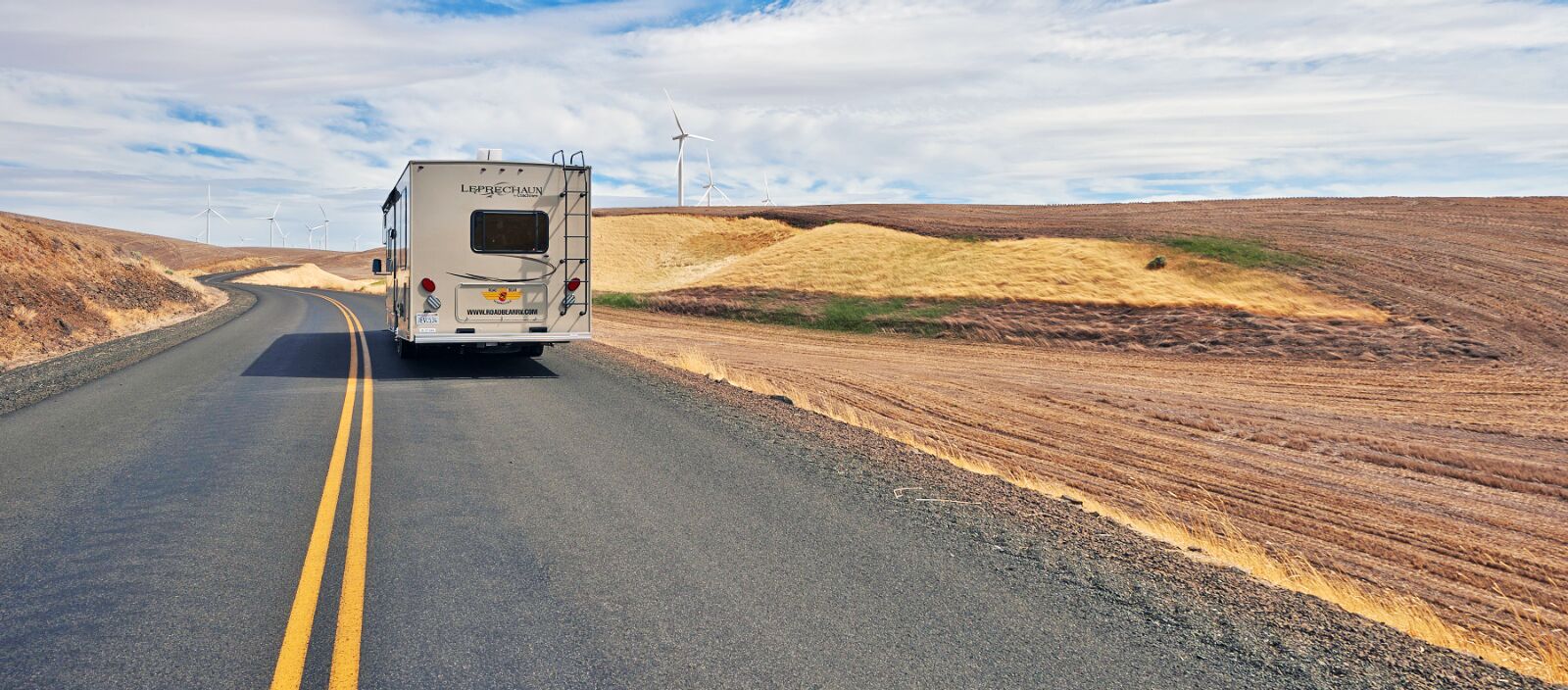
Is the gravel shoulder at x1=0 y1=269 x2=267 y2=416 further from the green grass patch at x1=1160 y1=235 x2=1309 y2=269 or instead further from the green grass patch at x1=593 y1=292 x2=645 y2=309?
the green grass patch at x1=1160 y1=235 x2=1309 y2=269

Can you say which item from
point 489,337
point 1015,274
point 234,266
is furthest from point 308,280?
point 489,337

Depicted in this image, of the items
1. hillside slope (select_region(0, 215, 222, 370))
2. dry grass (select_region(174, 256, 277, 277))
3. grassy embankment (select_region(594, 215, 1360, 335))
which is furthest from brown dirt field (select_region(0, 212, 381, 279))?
grassy embankment (select_region(594, 215, 1360, 335))

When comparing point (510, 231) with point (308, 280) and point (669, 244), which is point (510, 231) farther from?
point (308, 280)

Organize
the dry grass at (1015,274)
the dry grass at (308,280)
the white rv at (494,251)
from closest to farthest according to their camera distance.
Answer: the white rv at (494,251) → the dry grass at (1015,274) → the dry grass at (308,280)

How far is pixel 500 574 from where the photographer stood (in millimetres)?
5547

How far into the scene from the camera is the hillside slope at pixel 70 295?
22766 mm

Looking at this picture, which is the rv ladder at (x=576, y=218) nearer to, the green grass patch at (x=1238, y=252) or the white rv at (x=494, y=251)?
the white rv at (x=494, y=251)

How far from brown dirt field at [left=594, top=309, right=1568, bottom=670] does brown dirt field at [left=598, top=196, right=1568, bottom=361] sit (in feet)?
15.6

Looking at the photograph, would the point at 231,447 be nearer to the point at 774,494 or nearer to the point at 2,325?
the point at 774,494

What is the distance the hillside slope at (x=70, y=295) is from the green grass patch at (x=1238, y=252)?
107 feet

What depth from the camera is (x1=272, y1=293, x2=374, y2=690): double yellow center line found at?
167 inches

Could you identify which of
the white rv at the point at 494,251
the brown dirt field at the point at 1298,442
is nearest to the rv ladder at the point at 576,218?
the white rv at the point at 494,251

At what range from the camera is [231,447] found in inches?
363

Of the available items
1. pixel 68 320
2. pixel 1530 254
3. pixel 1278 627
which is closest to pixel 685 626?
pixel 1278 627
